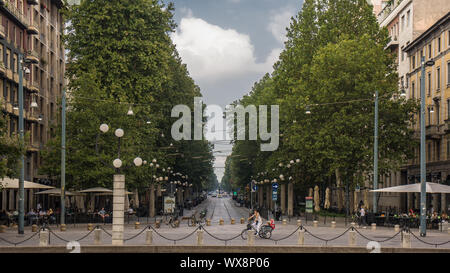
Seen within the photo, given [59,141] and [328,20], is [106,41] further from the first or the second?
[328,20]

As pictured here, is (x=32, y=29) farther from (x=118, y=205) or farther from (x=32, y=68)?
(x=118, y=205)

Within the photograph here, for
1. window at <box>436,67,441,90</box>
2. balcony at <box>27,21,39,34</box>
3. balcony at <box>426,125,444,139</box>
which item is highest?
balcony at <box>27,21,39,34</box>

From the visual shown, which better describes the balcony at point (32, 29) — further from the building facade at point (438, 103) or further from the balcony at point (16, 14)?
the building facade at point (438, 103)

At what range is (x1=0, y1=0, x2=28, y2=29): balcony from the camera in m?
56.5

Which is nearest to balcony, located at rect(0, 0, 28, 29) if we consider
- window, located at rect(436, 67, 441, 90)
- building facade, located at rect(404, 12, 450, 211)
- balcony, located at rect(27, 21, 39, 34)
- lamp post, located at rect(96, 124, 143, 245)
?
balcony, located at rect(27, 21, 39, 34)

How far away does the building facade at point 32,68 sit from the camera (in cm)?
5731

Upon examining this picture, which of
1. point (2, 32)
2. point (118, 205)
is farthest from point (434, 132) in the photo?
point (118, 205)

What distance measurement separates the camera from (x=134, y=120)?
54.4 m

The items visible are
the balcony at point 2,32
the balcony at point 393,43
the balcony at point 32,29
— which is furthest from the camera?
the balcony at point 393,43

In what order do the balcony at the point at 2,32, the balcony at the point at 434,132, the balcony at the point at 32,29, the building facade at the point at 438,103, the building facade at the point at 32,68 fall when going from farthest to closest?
the balcony at the point at 32,29, the balcony at the point at 434,132, the building facade at the point at 438,103, the building facade at the point at 32,68, the balcony at the point at 2,32

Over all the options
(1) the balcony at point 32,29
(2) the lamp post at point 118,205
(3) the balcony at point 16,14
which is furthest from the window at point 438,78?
(2) the lamp post at point 118,205

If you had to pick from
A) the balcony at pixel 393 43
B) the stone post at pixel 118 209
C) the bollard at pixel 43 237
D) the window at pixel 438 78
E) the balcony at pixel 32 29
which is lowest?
the bollard at pixel 43 237

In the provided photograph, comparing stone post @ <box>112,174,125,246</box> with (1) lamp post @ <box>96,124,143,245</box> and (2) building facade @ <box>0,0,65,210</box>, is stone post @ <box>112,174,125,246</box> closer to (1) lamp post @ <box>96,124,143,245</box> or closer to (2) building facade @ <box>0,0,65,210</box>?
(1) lamp post @ <box>96,124,143,245</box>
